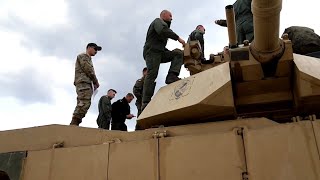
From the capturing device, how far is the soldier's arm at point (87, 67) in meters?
6.78

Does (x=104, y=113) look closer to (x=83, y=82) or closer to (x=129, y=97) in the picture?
(x=129, y=97)

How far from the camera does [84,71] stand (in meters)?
6.80

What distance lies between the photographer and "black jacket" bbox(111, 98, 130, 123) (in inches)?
327

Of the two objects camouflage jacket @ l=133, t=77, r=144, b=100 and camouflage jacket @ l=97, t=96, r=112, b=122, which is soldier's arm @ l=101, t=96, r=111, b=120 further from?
camouflage jacket @ l=133, t=77, r=144, b=100

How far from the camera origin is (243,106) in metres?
4.73

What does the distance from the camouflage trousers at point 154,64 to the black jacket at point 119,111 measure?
178cm

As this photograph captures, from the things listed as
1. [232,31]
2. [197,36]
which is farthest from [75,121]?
[197,36]

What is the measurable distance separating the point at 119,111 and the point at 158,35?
2.22 meters

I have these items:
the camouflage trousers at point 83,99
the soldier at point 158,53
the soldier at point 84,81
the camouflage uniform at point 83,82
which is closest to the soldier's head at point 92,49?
the soldier at point 84,81

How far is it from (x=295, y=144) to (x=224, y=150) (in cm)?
65

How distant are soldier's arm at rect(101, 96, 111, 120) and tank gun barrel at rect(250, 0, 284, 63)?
13.3 feet

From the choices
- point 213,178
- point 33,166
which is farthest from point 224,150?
point 33,166

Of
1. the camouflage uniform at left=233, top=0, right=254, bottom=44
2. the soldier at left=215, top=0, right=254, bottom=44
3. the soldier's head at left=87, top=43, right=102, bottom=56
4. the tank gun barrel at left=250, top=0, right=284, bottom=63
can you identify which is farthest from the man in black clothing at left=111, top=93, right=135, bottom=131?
the tank gun barrel at left=250, top=0, right=284, bottom=63

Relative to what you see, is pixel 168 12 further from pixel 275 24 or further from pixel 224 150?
pixel 224 150
